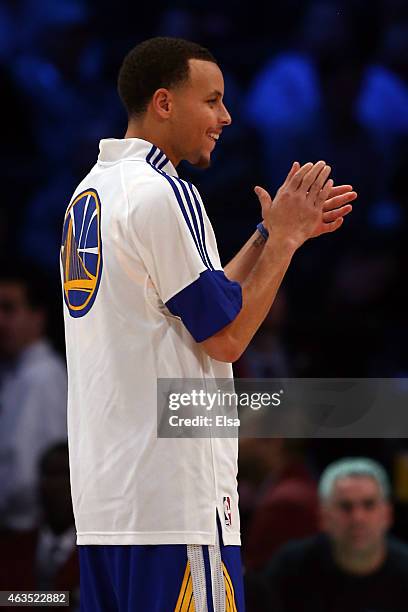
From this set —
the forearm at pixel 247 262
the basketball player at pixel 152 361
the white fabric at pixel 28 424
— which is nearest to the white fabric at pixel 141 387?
the basketball player at pixel 152 361

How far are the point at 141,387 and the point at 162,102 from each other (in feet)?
2.35

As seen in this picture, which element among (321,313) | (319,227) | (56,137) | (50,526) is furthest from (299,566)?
(56,137)

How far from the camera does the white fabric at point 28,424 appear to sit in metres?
5.36

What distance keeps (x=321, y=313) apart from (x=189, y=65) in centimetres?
302

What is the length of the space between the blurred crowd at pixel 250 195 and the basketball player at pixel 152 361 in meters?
2.06

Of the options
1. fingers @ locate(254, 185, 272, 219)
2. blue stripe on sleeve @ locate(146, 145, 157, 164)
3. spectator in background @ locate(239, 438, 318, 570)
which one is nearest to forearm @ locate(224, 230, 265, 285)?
fingers @ locate(254, 185, 272, 219)

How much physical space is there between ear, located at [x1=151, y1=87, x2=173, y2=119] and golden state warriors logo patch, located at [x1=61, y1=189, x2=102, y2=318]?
0.27 metres

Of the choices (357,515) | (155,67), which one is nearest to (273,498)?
(357,515)

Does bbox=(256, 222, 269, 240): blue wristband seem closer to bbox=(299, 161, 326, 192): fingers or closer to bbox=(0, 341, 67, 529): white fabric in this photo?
bbox=(299, 161, 326, 192): fingers

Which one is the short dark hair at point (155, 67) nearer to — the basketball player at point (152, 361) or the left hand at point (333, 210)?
the basketball player at point (152, 361)

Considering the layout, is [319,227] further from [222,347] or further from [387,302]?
[387,302]

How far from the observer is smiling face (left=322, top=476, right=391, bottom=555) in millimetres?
4402

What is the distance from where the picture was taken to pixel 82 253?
8.82 feet

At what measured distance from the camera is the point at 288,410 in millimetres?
3953
